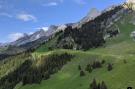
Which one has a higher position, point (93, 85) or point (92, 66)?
point (92, 66)

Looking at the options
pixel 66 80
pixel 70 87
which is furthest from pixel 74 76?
pixel 70 87

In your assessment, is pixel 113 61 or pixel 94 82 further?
pixel 113 61

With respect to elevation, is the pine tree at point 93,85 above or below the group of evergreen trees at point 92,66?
below

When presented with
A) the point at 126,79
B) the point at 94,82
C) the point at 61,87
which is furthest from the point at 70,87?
the point at 126,79

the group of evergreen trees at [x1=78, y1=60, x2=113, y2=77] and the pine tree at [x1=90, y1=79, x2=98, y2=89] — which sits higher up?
the group of evergreen trees at [x1=78, y1=60, x2=113, y2=77]

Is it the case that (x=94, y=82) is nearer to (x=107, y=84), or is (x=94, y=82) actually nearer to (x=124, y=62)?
(x=107, y=84)

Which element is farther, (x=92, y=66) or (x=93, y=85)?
(x=92, y=66)

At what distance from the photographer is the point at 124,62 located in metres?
182

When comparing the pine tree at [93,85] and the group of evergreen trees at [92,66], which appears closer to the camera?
the pine tree at [93,85]

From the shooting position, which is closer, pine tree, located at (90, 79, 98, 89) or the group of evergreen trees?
pine tree, located at (90, 79, 98, 89)

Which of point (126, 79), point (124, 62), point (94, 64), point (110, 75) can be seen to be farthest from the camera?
point (94, 64)

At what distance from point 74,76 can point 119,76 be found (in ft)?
111

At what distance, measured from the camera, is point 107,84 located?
156 metres

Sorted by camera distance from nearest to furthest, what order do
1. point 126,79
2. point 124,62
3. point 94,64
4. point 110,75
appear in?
point 126,79 → point 110,75 → point 124,62 → point 94,64
